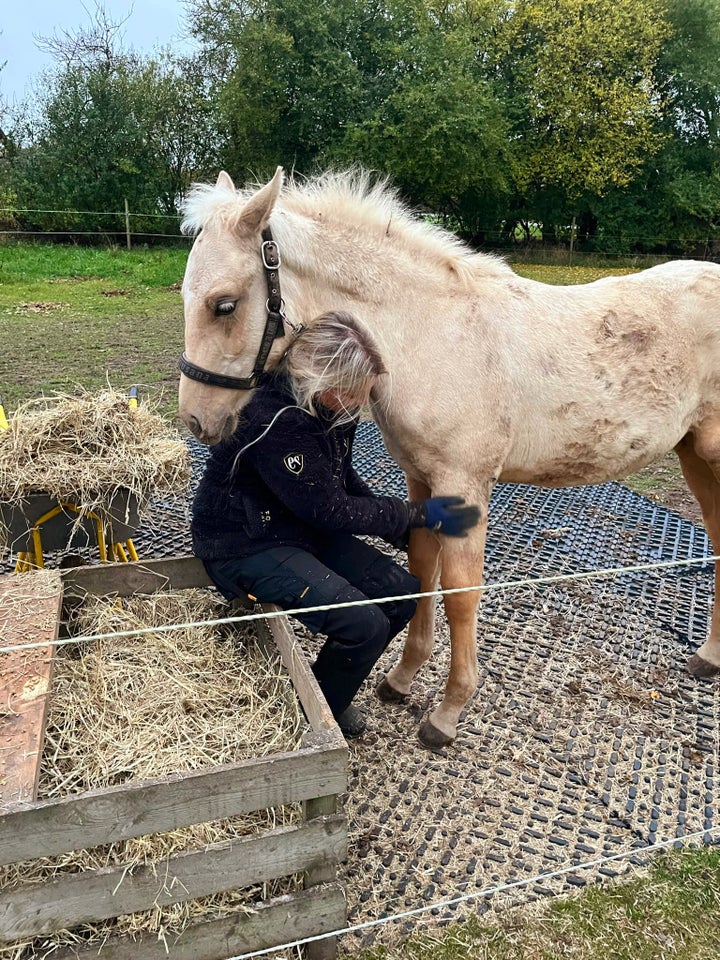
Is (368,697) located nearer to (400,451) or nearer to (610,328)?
(400,451)

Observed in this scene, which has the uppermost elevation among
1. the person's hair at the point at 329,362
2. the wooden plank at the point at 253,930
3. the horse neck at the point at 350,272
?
the horse neck at the point at 350,272

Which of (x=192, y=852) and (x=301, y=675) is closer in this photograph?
(x=192, y=852)

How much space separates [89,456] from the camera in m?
2.85

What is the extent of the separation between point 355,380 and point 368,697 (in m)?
1.70

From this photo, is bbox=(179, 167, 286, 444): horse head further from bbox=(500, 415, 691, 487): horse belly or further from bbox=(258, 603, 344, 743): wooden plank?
bbox=(500, 415, 691, 487): horse belly

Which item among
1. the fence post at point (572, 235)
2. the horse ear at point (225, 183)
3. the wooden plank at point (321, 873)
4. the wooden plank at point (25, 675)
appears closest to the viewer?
the wooden plank at point (25, 675)

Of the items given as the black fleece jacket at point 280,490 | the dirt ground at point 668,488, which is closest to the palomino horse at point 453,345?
the black fleece jacket at point 280,490

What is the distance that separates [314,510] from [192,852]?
1.16 m

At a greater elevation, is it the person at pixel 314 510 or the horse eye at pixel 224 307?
the horse eye at pixel 224 307

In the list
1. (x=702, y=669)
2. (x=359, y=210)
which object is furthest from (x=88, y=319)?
(x=702, y=669)

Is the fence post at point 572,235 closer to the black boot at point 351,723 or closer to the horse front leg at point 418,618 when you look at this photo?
the horse front leg at point 418,618

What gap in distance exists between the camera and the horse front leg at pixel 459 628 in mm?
2799

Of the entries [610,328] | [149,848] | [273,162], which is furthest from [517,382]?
[273,162]

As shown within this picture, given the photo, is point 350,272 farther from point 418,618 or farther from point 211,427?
point 418,618
